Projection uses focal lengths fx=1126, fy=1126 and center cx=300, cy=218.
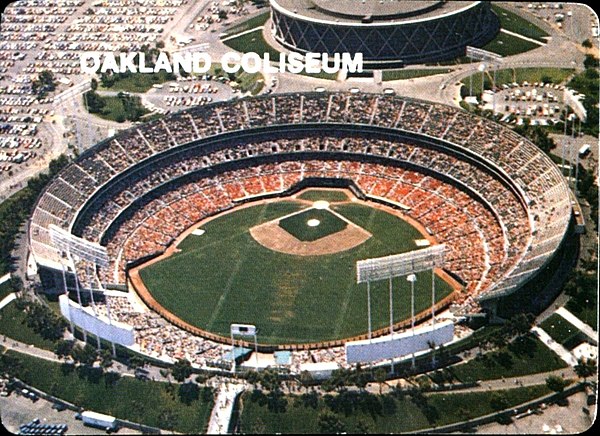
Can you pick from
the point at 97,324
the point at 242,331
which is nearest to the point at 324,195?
the point at 242,331

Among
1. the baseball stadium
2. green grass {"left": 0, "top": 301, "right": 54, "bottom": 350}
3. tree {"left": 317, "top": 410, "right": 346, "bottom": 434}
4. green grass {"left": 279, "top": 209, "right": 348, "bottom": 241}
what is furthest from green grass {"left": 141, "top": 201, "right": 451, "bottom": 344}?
tree {"left": 317, "top": 410, "right": 346, "bottom": 434}

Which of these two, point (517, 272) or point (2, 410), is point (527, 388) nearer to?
point (517, 272)

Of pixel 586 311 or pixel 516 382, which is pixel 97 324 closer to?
pixel 516 382

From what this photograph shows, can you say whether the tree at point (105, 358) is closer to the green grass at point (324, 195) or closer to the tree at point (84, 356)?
the tree at point (84, 356)

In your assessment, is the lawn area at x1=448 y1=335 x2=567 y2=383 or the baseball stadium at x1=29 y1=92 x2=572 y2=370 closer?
the lawn area at x1=448 y1=335 x2=567 y2=383

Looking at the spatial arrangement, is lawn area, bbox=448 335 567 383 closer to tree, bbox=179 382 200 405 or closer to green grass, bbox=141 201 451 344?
green grass, bbox=141 201 451 344

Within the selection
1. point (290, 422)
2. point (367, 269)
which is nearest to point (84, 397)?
point (290, 422)
